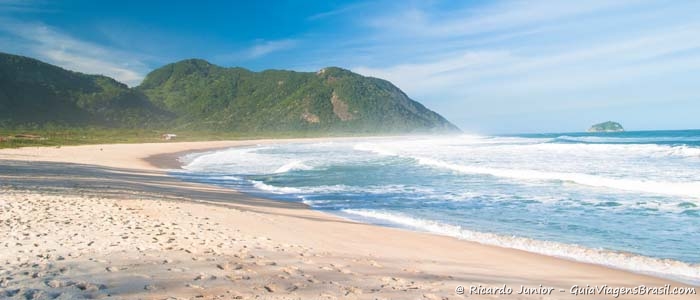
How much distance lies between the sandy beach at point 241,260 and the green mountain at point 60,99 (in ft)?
293

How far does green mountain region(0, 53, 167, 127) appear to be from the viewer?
90.6m

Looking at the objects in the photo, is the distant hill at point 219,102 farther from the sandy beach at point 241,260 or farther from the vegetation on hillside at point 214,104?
the sandy beach at point 241,260

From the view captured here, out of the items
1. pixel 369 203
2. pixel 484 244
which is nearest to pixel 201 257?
pixel 484 244

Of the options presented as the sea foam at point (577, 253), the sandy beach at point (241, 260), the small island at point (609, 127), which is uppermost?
the small island at point (609, 127)

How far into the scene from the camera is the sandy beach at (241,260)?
16.1ft

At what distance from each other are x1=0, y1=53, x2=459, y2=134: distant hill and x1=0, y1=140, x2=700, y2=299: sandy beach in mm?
90021

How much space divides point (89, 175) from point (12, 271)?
15.4 meters

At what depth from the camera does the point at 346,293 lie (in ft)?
16.4

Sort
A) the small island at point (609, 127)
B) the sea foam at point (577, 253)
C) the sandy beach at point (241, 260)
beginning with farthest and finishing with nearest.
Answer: the small island at point (609, 127), the sea foam at point (577, 253), the sandy beach at point (241, 260)

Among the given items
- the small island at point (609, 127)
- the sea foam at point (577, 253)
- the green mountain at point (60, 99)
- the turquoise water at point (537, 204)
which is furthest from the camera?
the small island at point (609, 127)

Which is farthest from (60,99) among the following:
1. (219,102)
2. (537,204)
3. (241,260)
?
(241,260)

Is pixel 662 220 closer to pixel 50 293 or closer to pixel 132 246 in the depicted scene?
pixel 132 246

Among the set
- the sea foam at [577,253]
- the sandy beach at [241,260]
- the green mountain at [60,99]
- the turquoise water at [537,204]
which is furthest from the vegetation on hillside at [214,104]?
the sea foam at [577,253]

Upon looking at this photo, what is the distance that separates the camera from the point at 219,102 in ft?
541
